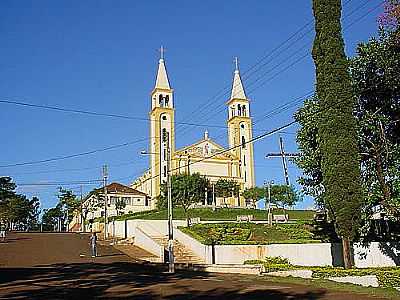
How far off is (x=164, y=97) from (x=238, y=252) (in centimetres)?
7428

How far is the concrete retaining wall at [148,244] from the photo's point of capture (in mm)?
38463

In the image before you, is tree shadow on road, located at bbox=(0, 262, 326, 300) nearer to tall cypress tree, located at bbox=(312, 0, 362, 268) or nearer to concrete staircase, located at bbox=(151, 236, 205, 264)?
tall cypress tree, located at bbox=(312, 0, 362, 268)

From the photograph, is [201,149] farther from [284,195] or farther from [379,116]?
[379,116]

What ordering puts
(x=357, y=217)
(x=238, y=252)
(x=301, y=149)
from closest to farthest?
(x=357, y=217) → (x=301, y=149) → (x=238, y=252)

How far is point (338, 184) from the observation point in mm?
23359

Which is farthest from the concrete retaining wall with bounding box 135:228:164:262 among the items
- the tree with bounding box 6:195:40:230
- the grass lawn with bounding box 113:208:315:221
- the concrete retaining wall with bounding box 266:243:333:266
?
the tree with bounding box 6:195:40:230

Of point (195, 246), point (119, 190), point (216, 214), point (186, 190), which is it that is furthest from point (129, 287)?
point (119, 190)

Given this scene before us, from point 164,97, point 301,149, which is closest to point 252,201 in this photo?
point 164,97

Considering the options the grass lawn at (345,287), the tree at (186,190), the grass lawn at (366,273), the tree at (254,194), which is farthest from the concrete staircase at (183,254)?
the tree at (254,194)

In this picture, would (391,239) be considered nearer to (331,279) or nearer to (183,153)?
(331,279)

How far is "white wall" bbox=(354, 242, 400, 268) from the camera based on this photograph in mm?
27312

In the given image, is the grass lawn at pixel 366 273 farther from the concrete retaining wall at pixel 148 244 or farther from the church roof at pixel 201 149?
the church roof at pixel 201 149

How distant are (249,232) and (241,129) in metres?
65.6

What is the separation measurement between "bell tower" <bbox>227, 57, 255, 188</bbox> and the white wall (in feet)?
240
